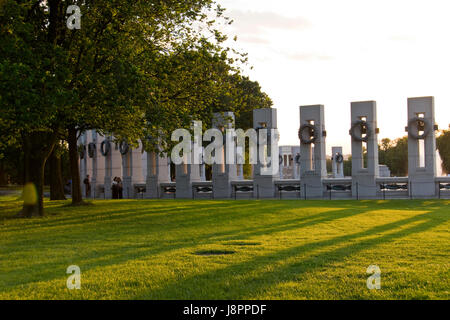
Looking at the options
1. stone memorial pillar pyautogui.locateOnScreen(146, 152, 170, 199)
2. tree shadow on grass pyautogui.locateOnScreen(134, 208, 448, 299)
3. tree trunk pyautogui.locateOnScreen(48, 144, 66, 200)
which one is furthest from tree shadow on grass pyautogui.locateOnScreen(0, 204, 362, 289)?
stone memorial pillar pyautogui.locateOnScreen(146, 152, 170, 199)

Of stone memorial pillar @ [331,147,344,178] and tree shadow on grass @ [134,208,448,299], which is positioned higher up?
stone memorial pillar @ [331,147,344,178]

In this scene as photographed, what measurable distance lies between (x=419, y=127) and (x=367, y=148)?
12.2 ft

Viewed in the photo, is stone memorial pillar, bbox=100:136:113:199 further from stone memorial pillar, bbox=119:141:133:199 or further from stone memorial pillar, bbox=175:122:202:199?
stone memorial pillar, bbox=175:122:202:199

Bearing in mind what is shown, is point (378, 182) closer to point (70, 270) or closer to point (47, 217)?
point (47, 217)

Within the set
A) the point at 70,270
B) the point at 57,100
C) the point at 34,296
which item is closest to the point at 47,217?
the point at 57,100

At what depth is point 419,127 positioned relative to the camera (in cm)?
3409

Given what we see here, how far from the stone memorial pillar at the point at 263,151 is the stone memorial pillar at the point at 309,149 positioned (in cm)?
205

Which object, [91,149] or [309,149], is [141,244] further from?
[91,149]

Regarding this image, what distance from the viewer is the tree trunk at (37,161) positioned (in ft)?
72.8

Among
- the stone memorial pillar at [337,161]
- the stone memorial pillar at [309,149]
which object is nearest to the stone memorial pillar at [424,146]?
the stone memorial pillar at [309,149]

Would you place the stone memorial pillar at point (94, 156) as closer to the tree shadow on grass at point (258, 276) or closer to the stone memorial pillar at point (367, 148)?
the stone memorial pillar at point (367, 148)

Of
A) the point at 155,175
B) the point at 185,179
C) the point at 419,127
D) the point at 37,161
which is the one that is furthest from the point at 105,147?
the point at 419,127

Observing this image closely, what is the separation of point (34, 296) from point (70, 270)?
1.97 meters

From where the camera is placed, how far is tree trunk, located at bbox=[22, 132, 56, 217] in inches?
874
